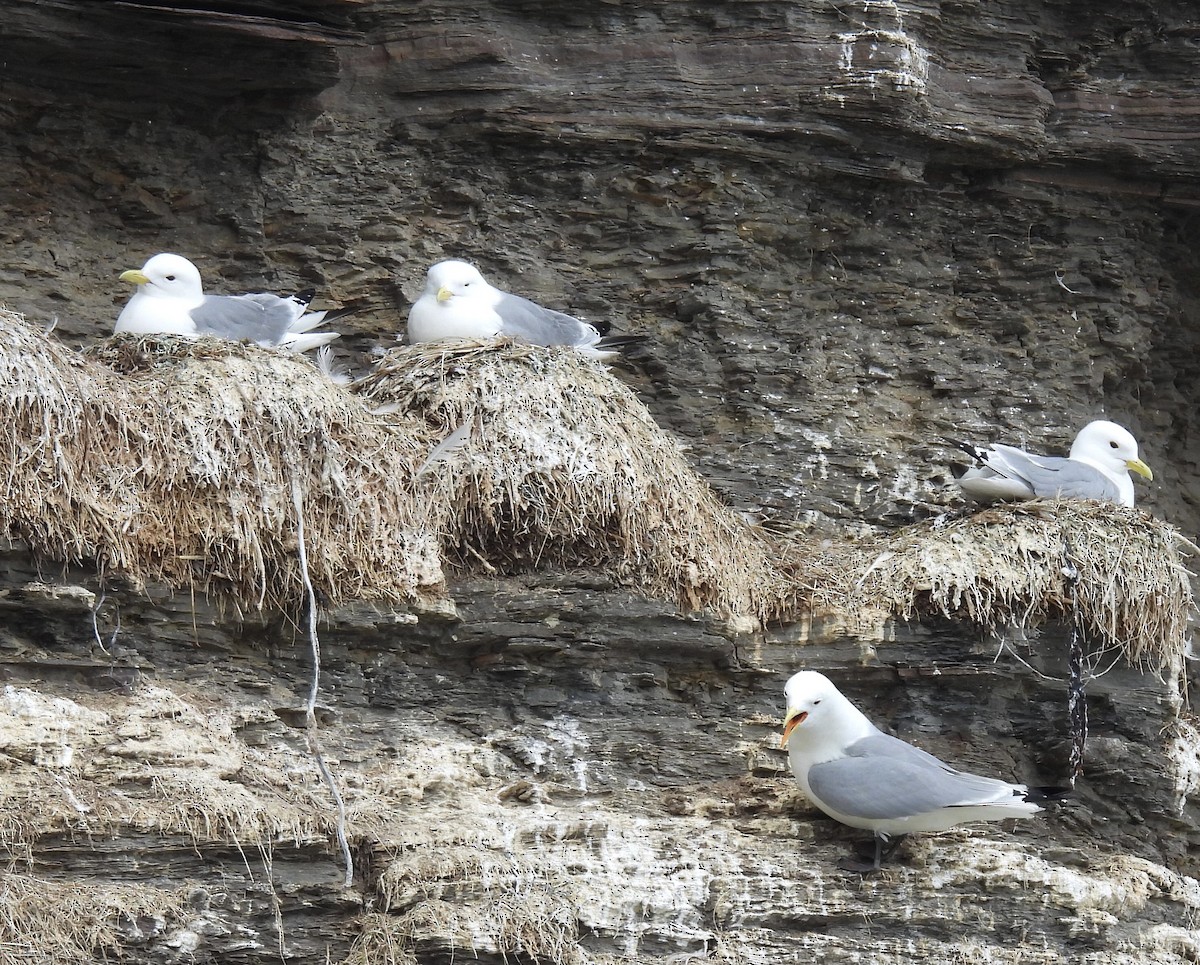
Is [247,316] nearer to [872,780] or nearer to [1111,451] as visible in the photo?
[872,780]

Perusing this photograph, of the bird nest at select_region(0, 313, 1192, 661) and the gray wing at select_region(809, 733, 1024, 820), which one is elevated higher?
the bird nest at select_region(0, 313, 1192, 661)

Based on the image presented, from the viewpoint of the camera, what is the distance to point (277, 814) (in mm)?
6039

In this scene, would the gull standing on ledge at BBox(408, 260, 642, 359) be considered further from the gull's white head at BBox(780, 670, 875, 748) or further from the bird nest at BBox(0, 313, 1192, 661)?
the gull's white head at BBox(780, 670, 875, 748)

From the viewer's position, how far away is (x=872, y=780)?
21.2ft

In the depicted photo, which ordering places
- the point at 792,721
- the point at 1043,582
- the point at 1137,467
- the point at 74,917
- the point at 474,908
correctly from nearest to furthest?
the point at 74,917 < the point at 474,908 < the point at 792,721 < the point at 1043,582 < the point at 1137,467

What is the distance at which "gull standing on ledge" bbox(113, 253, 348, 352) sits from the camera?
7441 millimetres

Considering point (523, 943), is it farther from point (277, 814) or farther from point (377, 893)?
point (277, 814)

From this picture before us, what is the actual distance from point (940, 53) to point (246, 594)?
483 cm

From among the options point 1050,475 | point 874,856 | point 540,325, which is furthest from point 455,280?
point 874,856

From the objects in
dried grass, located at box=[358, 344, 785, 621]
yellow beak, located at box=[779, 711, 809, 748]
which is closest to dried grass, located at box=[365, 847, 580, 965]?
yellow beak, located at box=[779, 711, 809, 748]

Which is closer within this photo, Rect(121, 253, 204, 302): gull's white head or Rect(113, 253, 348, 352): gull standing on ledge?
Rect(113, 253, 348, 352): gull standing on ledge

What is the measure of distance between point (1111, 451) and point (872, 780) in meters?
2.77

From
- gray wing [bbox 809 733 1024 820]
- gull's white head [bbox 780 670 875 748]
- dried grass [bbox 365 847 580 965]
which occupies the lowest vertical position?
dried grass [bbox 365 847 580 965]

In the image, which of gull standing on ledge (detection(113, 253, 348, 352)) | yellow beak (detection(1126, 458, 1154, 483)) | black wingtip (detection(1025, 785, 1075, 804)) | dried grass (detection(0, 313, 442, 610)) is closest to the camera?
dried grass (detection(0, 313, 442, 610))
